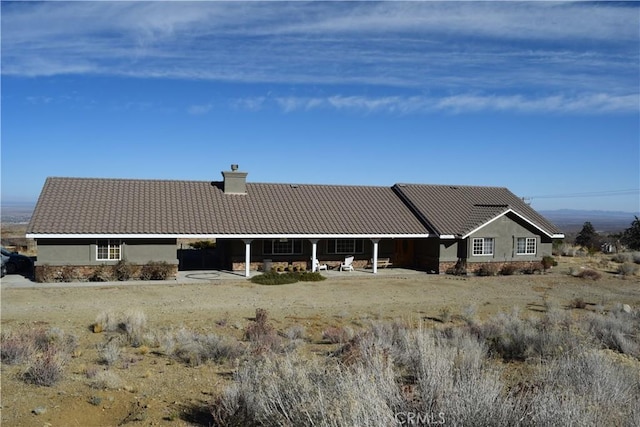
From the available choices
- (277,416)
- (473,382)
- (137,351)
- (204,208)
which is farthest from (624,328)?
(204,208)

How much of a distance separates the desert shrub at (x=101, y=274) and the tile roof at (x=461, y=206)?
1548cm

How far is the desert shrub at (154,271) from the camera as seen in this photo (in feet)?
79.3

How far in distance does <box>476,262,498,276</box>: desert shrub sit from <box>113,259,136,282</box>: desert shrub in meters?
16.7

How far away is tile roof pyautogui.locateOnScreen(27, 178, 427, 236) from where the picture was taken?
24375 millimetres

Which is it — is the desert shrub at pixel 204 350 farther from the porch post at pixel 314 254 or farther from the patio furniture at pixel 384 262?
the patio furniture at pixel 384 262

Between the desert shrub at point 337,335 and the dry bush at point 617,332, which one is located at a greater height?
the dry bush at point 617,332

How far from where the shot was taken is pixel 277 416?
22.1ft

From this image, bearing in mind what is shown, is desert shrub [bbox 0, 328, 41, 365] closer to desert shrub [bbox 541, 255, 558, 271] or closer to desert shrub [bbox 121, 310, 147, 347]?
desert shrub [bbox 121, 310, 147, 347]

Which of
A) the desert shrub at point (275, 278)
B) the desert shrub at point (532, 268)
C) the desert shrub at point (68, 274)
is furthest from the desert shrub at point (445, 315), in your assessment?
the desert shrub at point (68, 274)

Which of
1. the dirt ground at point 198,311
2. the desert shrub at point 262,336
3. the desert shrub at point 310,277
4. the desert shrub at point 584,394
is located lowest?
the dirt ground at point 198,311

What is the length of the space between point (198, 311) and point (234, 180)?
13.0 meters

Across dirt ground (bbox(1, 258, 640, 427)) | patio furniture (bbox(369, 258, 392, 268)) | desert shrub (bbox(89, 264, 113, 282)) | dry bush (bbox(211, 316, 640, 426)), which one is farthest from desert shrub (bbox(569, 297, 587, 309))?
desert shrub (bbox(89, 264, 113, 282))

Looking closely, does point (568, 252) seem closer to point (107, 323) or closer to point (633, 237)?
point (633, 237)

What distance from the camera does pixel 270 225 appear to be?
2650cm
